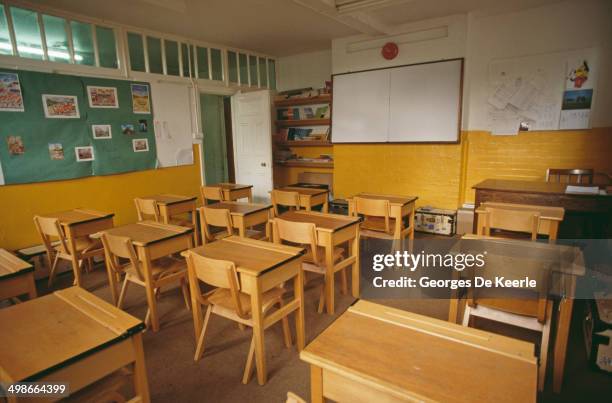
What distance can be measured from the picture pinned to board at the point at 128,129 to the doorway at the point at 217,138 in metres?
3.07

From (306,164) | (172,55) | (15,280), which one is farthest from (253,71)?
(15,280)

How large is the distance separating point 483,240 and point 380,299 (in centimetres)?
113

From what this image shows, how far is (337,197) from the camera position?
577 centimetres

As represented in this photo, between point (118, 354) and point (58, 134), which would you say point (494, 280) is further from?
point (58, 134)

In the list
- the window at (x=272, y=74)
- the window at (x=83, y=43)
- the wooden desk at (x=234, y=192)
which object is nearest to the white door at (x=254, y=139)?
the window at (x=272, y=74)

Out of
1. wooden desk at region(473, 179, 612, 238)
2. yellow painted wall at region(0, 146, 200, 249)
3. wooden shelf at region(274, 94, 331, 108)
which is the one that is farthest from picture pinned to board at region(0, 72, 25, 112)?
wooden desk at region(473, 179, 612, 238)

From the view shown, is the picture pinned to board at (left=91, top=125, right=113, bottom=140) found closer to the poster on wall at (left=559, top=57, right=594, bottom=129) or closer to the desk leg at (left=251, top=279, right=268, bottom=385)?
the desk leg at (left=251, top=279, right=268, bottom=385)

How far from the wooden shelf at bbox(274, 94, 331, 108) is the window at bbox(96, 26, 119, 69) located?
266 cm

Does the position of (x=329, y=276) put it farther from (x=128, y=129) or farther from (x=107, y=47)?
(x=107, y=47)

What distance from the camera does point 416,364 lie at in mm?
1100

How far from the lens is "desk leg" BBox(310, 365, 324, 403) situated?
114cm

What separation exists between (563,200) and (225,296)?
286 centimetres

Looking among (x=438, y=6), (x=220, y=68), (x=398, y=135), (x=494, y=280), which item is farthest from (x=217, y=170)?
(x=494, y=280)

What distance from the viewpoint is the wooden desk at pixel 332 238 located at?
2600mm
